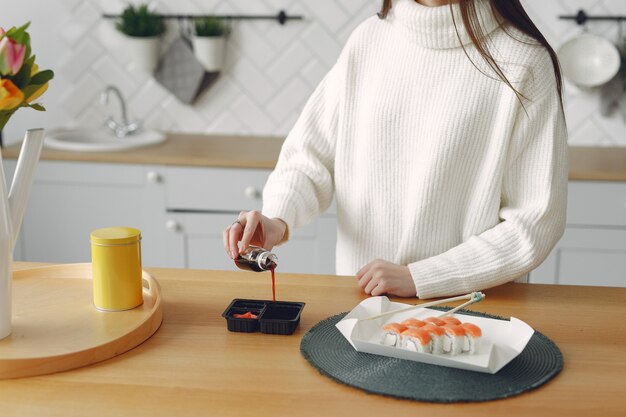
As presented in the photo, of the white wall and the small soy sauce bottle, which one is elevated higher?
the white wall

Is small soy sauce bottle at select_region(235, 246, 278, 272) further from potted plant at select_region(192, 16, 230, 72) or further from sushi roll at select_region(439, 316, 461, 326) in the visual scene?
potted plant at select_region(192, 16, 230, 72)

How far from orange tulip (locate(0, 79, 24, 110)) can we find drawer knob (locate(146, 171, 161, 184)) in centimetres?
180

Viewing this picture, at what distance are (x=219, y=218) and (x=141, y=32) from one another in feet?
2.98

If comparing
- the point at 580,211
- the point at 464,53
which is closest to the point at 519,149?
the point at 464,53

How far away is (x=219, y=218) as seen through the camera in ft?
9.58

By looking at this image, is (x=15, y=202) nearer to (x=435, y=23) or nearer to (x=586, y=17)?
(x=435, y=23)

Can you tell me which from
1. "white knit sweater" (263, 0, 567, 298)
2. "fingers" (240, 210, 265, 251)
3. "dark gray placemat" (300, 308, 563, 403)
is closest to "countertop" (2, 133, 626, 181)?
"white knit sweater" (263, 0, 567, 298)

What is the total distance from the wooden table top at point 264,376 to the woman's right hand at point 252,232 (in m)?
0.11

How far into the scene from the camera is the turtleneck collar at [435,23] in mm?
1632

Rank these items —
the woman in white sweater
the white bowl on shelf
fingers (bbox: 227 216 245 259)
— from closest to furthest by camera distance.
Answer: fingers (bbox: 227 216 245 259)
the woman in white sweater
the white bowl on shelf

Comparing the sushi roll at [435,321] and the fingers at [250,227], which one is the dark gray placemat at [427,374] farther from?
the fingers at [250,227]

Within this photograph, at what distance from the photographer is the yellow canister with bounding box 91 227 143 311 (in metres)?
1.31

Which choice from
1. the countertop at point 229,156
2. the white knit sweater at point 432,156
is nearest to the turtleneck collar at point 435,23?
the white knit sweater at point 432,156

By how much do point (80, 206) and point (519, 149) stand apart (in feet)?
6.27
